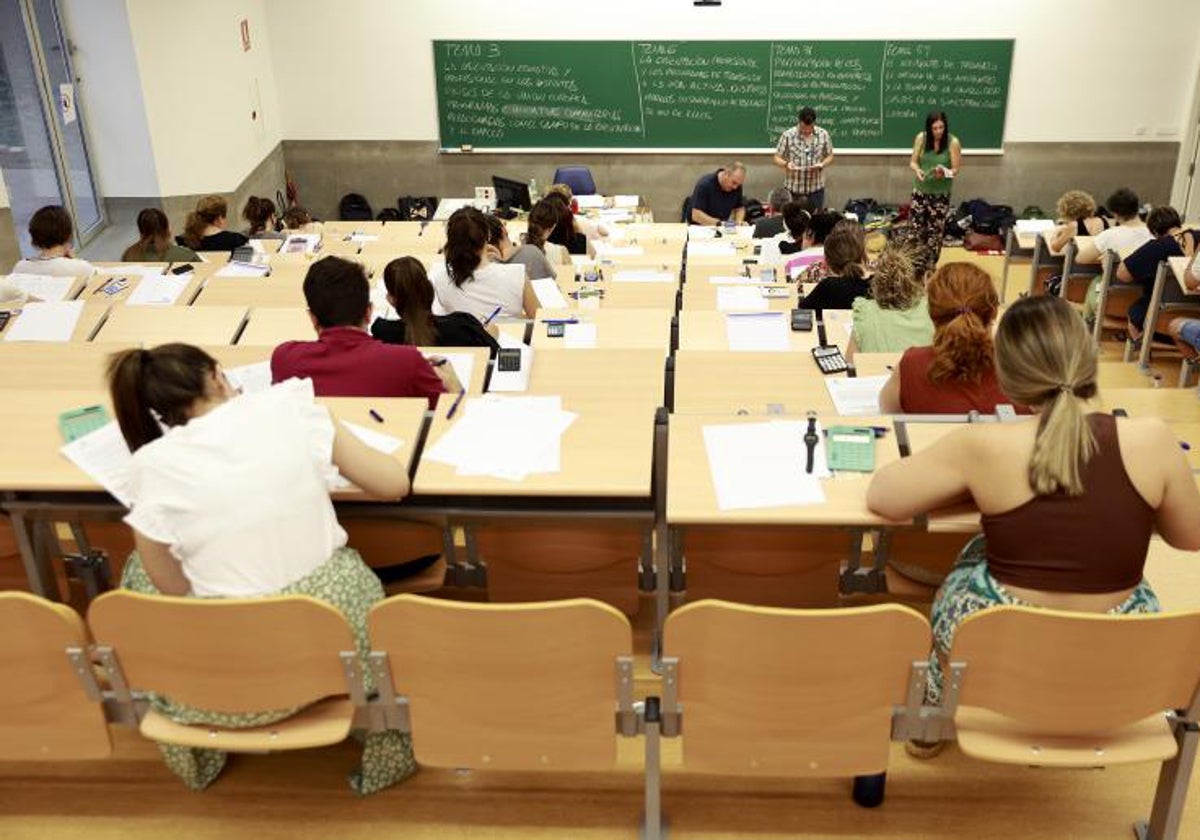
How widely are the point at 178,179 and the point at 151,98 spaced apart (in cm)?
64

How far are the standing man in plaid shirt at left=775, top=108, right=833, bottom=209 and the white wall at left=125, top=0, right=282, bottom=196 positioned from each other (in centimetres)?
478

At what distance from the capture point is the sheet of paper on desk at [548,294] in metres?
4.95

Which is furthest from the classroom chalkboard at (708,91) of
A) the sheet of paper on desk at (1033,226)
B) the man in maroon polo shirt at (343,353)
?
the man in maroon polo shirt at (343,353)

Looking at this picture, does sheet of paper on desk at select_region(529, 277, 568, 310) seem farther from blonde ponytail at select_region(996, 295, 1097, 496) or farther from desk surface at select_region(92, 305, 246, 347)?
blonde ponytail at select_region(996, 295, 1097, 496)

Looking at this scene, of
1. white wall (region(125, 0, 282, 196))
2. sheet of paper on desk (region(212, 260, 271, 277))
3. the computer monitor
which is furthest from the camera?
the computer monitor

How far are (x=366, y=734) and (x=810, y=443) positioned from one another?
1.35 metres

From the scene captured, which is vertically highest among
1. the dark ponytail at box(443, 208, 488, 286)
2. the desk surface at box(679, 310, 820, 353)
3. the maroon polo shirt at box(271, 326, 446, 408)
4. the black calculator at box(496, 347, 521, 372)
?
the dark ponytail at box(443, 208, 488, 286)

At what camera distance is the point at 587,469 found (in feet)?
8.69

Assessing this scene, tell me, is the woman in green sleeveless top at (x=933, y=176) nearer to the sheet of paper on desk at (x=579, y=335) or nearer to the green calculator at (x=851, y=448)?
the sheet of paper on desk at (x=579, y=335)

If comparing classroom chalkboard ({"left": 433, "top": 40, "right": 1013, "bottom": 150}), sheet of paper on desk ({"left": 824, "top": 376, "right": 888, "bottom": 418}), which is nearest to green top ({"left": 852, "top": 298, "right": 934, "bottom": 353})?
sheet of paper on desk ({"left": 824, "top": 376, "right": 888, "bottom": 418})

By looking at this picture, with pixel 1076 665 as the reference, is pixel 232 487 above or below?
above

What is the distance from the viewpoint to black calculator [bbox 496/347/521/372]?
345 cm

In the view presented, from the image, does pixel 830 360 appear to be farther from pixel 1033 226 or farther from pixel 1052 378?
pixel 1033 226

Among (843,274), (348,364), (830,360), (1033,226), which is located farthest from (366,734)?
(1033,226)
